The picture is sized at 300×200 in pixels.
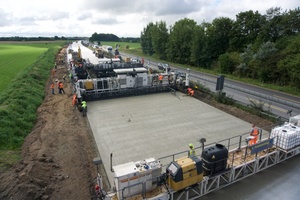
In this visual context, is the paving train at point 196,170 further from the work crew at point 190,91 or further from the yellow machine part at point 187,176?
the work crew at point 190,91

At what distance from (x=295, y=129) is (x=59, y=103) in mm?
20956

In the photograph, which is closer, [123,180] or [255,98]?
[123,180]

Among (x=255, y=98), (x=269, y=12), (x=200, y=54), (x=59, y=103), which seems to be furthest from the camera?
(x=200, y=54)

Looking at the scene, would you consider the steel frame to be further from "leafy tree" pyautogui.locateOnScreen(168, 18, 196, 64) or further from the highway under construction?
"leafy tree" pyautogui.locateOnScreen(168, 18, 196, 64)

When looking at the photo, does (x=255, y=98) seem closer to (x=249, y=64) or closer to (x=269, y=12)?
(x=249, y=64)

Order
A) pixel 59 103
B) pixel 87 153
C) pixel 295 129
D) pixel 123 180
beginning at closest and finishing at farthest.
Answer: pixel 123 180 → pixel 295 129 → pixel 87 153 → pixel 59 103

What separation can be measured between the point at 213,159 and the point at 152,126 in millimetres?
8289

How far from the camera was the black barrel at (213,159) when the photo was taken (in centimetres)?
1021

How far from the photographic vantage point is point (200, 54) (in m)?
54.8

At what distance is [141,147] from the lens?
1470 centimetres

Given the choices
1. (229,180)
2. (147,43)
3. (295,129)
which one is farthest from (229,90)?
(147,43)

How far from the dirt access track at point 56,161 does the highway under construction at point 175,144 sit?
1038 mm

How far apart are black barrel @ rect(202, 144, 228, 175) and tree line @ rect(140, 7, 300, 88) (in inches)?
1029

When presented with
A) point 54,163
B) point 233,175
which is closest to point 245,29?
point 233,175
